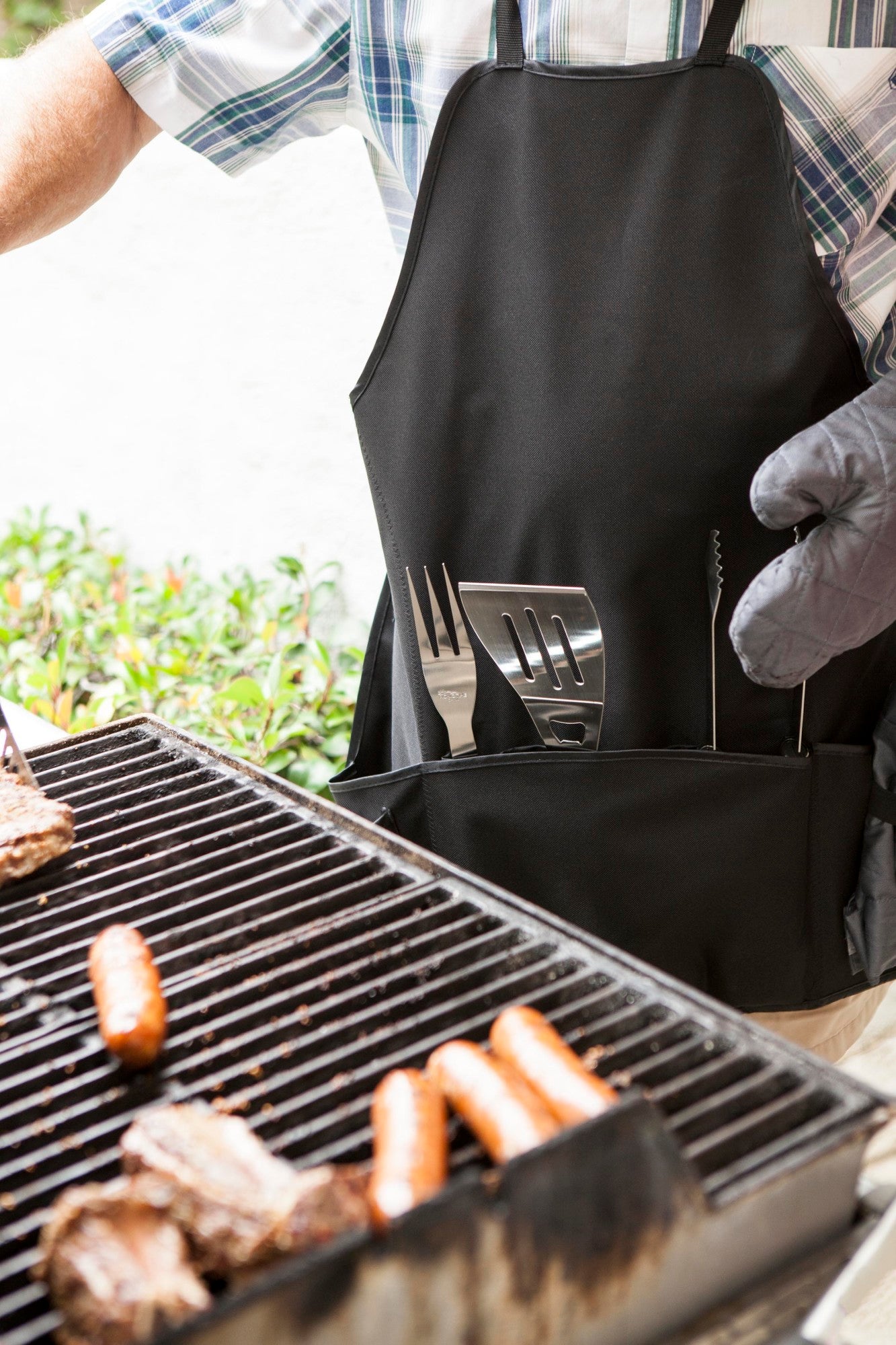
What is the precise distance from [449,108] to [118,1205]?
1468 mm

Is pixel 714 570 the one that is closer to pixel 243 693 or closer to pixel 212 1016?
pixel 212 1016

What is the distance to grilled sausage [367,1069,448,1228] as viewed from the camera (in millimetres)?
876

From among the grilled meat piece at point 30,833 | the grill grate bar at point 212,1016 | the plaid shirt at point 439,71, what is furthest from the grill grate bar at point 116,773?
the plaid shirt at point 439,71

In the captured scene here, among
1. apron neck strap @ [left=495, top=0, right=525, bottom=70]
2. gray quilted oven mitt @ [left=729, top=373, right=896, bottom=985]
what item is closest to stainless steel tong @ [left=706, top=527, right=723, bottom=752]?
gray quilted oven mitt @ [left=729, top=373, right=896, bottom=985]

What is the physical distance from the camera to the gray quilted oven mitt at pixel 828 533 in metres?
1.50

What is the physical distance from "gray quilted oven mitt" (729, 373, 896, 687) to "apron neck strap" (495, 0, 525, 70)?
26.5 inches

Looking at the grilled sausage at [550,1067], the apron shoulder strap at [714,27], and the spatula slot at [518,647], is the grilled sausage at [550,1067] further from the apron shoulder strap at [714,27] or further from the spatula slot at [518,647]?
the apron shoulder strap at [714,27]

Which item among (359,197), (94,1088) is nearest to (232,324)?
(359,197)

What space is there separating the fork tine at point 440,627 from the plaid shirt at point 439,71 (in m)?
0.65

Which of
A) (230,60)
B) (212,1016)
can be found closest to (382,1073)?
(212,1016)

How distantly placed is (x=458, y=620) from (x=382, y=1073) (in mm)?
901

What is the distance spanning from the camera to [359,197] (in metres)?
3.56

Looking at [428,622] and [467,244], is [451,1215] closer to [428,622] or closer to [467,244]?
[428,622]

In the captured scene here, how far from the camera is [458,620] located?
1.85 meters
